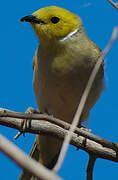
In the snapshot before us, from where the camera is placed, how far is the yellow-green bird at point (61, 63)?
4.14m

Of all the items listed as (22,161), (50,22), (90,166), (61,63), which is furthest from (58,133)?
(22,161)

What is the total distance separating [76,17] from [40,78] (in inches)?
47.8

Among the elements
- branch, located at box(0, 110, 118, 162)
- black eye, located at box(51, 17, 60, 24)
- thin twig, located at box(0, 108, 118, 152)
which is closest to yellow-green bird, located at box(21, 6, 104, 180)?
black eye, located at box(51, 17, 60, 24)

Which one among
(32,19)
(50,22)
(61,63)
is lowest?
(61,63)

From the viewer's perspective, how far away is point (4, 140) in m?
0.73

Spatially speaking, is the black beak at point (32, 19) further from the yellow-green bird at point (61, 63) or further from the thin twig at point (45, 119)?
the thin twig at point (45, 119)

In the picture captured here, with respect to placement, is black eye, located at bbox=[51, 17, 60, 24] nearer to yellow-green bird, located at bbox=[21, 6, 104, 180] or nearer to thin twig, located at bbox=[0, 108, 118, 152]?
yellow-green bird, located at bbox=[21, 6, 104, 180]

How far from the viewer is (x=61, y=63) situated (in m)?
4.18

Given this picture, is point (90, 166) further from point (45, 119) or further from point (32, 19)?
point (32, 19)

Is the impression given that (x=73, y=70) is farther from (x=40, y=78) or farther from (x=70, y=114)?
(x=70, y=114)

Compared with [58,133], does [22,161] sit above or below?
below

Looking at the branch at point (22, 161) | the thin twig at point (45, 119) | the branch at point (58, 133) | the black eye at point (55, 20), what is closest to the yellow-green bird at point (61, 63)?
the black eye at point (55, 20)

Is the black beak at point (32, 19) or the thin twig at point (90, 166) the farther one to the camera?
the black beak at point (32, 19)

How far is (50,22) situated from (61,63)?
2.02ft
